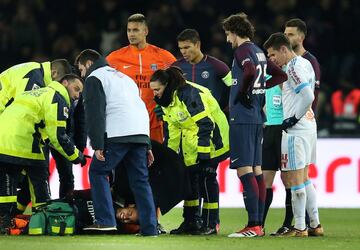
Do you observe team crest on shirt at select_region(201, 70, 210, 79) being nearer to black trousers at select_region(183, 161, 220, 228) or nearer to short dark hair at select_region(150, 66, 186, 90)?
short dark hair at select_region(150, 66, 186, 90)

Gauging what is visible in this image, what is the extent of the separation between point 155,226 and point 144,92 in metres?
2.26

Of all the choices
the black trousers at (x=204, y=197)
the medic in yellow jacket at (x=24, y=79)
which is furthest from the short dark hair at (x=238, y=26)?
the medic in yellow jacket at (x=24, y=79)

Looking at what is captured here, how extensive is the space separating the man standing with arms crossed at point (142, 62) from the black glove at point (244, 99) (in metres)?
1.68

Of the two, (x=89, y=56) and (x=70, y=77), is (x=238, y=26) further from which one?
(x=70, y=77)

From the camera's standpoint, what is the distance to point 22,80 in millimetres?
14031

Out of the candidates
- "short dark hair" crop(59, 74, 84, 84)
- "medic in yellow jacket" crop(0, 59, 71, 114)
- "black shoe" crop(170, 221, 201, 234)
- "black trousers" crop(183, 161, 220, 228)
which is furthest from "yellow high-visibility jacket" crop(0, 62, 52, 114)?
"black shoe" crop(170, 221, 201, 234)

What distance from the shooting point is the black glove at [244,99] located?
504 inches

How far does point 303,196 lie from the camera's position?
13.0m

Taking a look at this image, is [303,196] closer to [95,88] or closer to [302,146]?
[302,146]

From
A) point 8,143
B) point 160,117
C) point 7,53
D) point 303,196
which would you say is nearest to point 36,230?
point 8,143

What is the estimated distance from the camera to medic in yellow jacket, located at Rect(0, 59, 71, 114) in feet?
45.8

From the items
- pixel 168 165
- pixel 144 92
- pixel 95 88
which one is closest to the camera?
pixel 95 88

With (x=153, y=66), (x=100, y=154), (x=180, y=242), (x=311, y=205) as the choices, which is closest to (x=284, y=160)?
(x=311, y=205)

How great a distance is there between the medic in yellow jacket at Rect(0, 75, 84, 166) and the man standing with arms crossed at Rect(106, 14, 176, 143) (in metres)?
1.33
